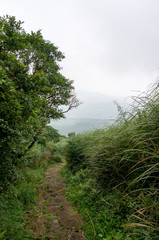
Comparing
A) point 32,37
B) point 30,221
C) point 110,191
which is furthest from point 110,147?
point 32,37

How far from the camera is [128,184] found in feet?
7.52

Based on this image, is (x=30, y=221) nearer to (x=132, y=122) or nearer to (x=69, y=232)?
(x=69, y=232)

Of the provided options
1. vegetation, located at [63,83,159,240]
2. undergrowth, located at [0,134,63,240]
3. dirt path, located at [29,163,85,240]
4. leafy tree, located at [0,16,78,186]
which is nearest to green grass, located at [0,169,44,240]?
undergrowth, located at [0,134,63,240]

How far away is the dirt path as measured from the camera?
2.39 metres

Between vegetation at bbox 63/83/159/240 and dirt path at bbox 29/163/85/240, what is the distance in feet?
0.73

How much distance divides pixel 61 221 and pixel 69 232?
41cm

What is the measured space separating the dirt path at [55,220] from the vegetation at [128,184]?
22 centimetres

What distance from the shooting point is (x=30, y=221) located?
2803 mm

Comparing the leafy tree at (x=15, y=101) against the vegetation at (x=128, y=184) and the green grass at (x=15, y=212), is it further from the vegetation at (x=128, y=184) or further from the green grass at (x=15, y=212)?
the vegetation at (x=128, y=184)

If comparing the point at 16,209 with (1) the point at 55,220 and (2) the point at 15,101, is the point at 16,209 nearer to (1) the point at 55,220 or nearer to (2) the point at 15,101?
(1) the point at 55,220

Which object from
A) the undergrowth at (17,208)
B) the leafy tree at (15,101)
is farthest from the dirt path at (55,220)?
the leafy tree at (15,101)

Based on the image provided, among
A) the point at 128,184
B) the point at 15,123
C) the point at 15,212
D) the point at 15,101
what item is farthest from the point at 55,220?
the point at 15,101

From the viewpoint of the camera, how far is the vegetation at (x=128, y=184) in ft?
5.51

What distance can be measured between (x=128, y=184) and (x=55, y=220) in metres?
1.84
